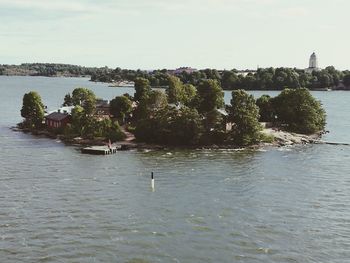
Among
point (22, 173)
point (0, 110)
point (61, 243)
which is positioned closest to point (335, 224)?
point (61, 243)

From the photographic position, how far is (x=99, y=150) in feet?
231

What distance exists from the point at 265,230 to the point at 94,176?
23391mm

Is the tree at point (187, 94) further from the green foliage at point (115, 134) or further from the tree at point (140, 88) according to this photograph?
the green foliage at point (115, 134)

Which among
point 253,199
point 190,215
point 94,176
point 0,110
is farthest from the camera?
point 0,110

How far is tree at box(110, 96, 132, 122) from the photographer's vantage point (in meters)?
92.8

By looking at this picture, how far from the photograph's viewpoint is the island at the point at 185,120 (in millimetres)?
77188

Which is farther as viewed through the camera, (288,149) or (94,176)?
(288,149)

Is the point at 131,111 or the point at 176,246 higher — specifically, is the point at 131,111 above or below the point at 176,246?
above

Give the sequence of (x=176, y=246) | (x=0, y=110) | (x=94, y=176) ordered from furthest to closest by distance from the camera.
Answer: (x=0, y=110) < (x=94, y=176) < (x=176, y=246)

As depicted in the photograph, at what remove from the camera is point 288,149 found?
75500mm

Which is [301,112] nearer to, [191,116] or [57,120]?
[191,116]

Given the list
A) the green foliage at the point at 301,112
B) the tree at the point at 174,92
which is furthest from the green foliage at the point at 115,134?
the green foliage at the point at 301,112

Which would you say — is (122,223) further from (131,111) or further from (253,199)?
(131,111)

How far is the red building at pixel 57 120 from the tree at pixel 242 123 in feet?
96.5
